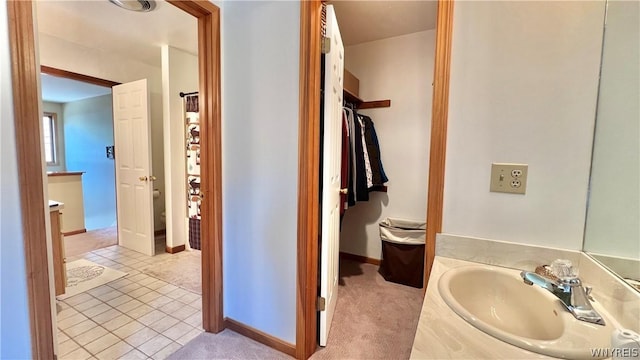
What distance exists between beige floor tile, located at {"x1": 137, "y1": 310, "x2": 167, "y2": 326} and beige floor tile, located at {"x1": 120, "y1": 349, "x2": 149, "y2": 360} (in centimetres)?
28

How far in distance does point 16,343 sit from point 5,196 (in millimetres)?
557

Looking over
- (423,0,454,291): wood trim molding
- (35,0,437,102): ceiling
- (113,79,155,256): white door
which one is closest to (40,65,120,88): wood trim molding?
(113,79,155,256): white door

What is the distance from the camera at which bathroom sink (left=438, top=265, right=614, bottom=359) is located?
0.65 metres

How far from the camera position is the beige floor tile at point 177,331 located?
1787mm

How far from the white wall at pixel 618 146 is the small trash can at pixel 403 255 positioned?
1.51 m

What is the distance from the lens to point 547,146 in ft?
3.49

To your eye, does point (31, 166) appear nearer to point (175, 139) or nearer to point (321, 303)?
point (321, 303)

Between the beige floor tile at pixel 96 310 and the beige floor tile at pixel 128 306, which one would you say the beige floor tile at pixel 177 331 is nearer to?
the beige floor tile at pixel 128 306

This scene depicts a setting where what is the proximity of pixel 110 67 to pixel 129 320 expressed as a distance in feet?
9.59

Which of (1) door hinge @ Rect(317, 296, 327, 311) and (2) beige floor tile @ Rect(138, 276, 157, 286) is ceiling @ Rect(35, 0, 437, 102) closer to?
(1) door hinge @ Rect(317, 296, 327, 311)

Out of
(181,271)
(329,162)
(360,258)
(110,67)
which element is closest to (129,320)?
(181,271)

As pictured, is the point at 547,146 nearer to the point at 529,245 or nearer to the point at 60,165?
the point at 529,245

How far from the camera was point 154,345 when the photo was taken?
5.58 ft

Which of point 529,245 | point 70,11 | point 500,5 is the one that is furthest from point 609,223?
point 70,11
